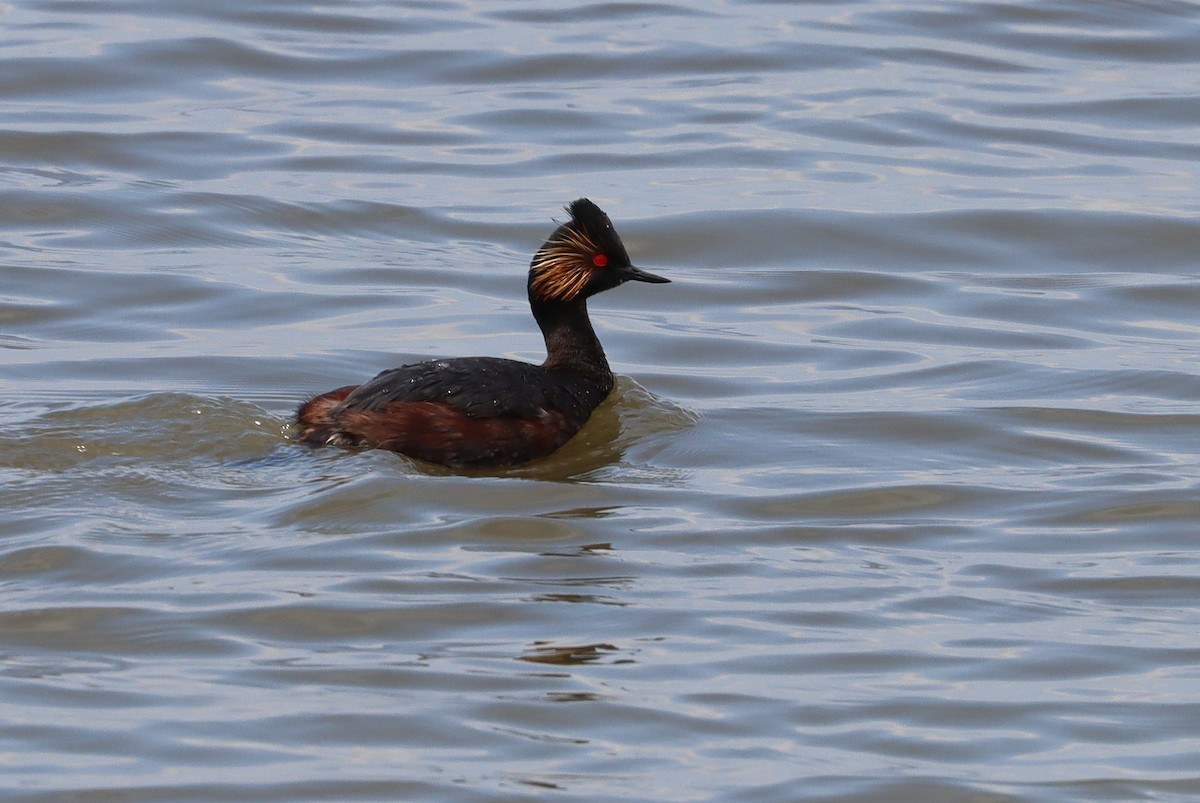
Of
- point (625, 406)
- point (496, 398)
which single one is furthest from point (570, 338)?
point (496, 398)

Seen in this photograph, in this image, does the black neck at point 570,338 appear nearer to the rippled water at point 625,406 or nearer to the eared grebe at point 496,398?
the eared grebe at point 496,398

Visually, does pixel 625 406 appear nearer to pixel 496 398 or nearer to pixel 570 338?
pixel 570 338

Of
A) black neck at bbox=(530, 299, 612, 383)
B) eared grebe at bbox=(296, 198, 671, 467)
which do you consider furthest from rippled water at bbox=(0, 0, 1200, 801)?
black neck at bbox=(530, 299, 612, 383)

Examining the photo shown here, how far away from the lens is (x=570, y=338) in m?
9.96

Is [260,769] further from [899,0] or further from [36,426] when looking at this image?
[899,0]

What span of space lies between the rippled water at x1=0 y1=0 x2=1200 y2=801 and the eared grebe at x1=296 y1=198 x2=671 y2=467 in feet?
0.45

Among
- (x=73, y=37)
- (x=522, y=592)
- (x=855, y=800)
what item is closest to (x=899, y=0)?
(x=73, y=37)

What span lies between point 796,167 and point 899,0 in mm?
6135

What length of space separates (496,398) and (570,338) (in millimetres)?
1181

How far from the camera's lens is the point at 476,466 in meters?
8.77

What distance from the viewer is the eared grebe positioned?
8672 mm

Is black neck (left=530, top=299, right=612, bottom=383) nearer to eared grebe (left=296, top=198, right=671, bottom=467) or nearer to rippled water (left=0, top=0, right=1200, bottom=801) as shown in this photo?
eared grebe (left=296, top=198, right=671, bottom=467)

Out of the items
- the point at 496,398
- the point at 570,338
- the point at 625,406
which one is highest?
the point at 570,338

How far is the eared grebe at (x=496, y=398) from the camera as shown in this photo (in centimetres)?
867
